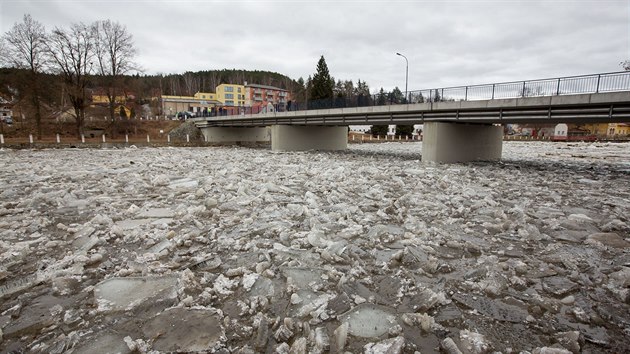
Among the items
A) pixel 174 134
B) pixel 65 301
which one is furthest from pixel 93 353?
pixel 174 134

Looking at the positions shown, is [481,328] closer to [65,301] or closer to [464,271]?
[464,271]

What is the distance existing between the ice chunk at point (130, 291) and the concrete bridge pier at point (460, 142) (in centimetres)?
1955

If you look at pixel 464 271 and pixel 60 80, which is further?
pixel 60 80

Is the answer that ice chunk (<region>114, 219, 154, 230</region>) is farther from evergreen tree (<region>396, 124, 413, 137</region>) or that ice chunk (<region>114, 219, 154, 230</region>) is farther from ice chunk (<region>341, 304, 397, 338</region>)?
evergreen tree (<region>396, 124, 413, 137</region>)

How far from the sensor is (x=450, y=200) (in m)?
8.72

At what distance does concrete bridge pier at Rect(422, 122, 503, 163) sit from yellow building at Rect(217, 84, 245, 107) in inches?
3936

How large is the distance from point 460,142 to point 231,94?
10312 centimetres

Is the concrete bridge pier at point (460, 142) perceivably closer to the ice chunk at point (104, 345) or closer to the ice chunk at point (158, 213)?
the ice chunk at point (158, 213)

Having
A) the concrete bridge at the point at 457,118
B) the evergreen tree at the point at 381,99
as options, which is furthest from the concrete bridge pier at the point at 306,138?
the evergreen tree at the point at 381,99

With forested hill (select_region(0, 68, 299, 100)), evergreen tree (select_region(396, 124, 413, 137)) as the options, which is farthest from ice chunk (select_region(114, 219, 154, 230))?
evergreen tree (select_region(396, 124, 413, 137))

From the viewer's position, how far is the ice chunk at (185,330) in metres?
2.76

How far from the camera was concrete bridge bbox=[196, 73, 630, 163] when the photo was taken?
50.0 ft

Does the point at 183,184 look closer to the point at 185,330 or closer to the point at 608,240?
the point at 185,330

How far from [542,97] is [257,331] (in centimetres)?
1893
